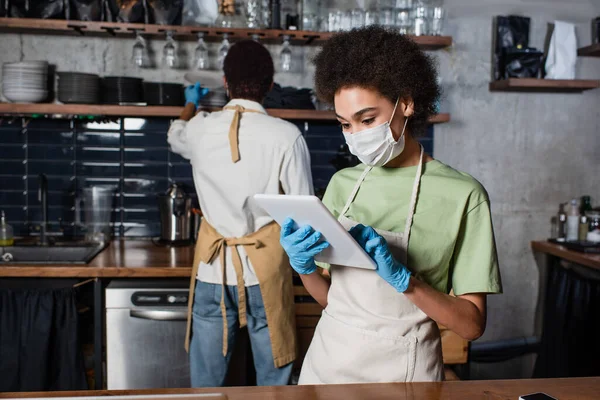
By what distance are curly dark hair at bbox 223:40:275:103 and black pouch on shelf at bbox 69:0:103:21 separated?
1.15 metres

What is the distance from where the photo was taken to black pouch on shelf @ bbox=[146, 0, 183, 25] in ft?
10.7

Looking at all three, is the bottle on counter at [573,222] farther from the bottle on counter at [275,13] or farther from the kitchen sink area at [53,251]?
the kitchen sink area at [53,251]

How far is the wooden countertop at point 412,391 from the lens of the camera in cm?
124

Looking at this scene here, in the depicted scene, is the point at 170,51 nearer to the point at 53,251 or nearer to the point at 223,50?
the point at 223,50

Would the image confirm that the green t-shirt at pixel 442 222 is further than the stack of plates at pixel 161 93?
No

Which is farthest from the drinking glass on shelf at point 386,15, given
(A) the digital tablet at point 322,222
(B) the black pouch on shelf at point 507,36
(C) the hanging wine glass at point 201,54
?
(A) the digital tablet at point 322,222

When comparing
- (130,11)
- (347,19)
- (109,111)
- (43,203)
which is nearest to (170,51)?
(130,11)

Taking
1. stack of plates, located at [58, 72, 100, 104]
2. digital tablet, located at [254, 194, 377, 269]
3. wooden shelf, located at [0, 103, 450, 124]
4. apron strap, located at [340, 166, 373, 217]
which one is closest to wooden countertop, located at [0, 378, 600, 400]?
digital tablet, located at [254, 194, 377, 269]

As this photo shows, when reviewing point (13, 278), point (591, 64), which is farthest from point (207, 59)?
point (591, 64)

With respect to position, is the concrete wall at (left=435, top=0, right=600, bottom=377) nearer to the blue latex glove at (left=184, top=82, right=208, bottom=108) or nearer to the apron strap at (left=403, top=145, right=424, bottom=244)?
the blue latex glove at (left=184, top=82, right=208, bottom=108)

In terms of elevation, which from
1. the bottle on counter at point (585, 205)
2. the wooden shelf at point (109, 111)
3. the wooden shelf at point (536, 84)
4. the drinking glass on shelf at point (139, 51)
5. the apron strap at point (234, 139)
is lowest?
the bottle on counter at point (585, 205)

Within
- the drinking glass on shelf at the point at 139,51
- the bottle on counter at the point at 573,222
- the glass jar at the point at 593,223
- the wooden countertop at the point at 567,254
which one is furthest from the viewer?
the bottle on counter at the point at 573,222

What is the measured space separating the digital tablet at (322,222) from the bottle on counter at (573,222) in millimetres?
2627

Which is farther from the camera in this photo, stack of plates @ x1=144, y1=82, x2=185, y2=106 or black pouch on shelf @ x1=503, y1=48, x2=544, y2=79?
black pouch on shelf @ x1=503, y1=48, x2=544, y2=79
